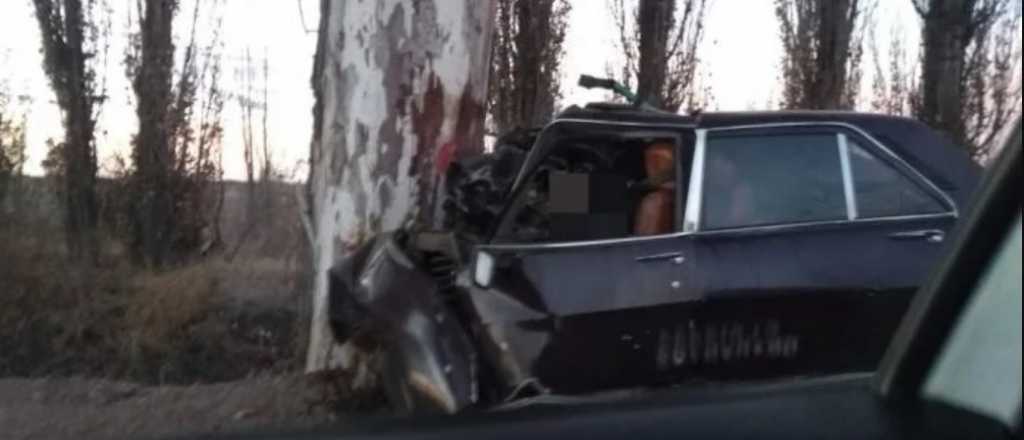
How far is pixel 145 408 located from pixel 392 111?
7.07ft

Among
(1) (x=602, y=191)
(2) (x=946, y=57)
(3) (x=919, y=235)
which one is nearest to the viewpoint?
(3) (x=919, y=235)

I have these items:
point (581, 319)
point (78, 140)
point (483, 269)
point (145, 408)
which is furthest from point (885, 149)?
point (78, 140)

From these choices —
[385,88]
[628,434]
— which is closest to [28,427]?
[385,88]

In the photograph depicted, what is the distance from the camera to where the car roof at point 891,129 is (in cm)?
682

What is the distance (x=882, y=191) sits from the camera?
686 centimetres

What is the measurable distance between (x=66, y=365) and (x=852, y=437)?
1076 centimetres

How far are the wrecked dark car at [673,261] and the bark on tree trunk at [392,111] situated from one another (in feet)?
6.86

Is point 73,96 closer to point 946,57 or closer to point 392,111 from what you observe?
point 392,111

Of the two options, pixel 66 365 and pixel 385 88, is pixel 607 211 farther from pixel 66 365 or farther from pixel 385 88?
pixel 66 365

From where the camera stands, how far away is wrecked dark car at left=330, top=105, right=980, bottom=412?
6.39 m

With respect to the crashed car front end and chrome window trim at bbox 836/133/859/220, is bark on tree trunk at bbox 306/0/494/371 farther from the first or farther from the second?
chrome window trim at bbox 836/133/859/220

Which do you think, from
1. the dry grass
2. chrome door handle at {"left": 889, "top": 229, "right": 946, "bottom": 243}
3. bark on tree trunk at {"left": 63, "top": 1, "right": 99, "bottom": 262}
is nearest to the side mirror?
chrome door handle at {"left": 889, "top": 229, "right": 946, "bottom": 243}

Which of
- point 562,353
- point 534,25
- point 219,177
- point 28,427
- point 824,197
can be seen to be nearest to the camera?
point 562,353

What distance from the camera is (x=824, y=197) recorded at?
677cm
